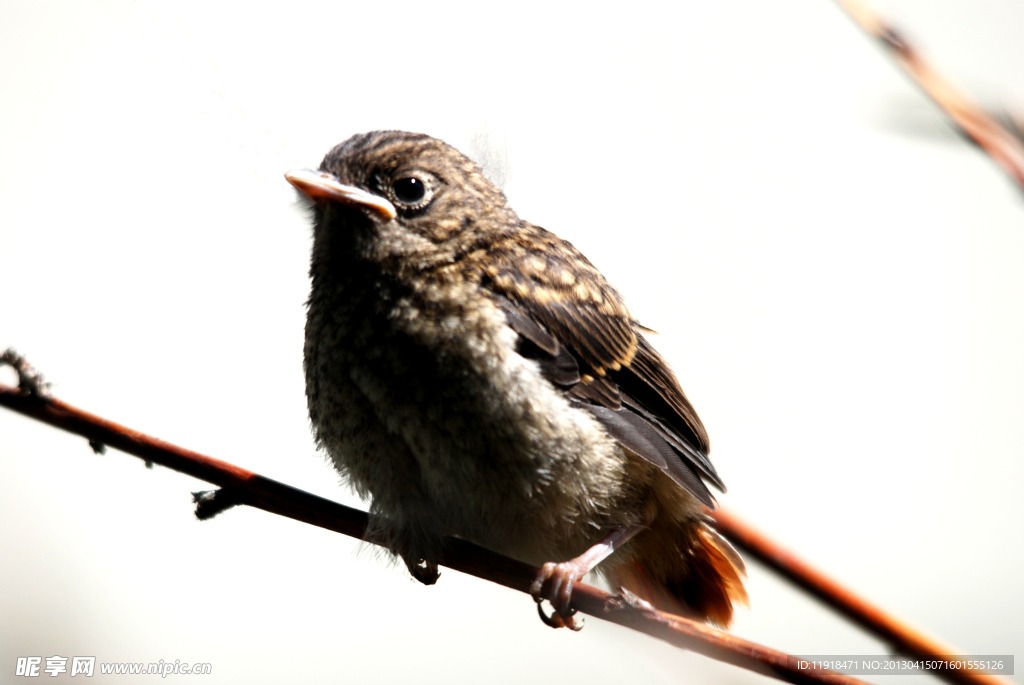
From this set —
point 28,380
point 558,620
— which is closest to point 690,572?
point 558,620

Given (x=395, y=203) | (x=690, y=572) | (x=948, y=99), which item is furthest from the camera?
(x=690, y=572)

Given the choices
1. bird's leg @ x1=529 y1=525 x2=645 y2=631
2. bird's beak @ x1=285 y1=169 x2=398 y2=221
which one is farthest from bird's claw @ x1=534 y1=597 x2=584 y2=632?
bird's beak @ x1=285 y1=169 x2=398 y2=221

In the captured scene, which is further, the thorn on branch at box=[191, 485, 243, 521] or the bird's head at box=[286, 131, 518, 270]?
the bird's head at box=[286, 131, 518, 270]

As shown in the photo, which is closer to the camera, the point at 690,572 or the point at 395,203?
the point at 395,203

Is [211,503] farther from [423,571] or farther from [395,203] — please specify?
[395,203]

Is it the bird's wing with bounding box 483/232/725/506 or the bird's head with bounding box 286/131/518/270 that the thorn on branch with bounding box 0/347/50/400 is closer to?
the bird's head with bounding box 286/131/518/270
